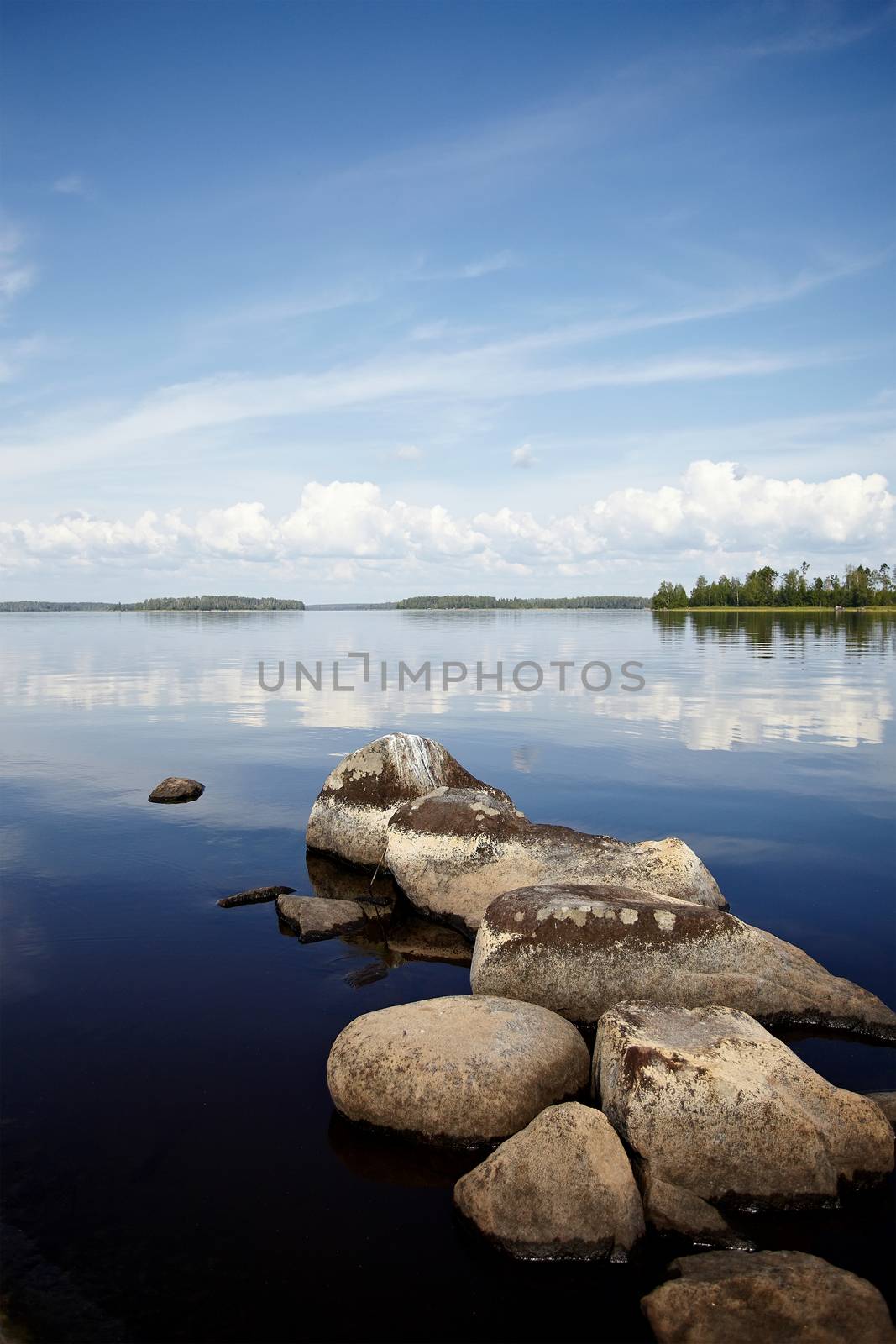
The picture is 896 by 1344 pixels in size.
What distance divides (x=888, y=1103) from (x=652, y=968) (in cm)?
247

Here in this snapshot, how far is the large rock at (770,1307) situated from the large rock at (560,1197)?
0.59 metres

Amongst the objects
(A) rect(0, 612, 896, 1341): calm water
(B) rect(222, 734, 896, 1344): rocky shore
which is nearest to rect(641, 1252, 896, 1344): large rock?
(B) rect(222, 734, 896, 1344): rocky shore

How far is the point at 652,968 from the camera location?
31.6ft

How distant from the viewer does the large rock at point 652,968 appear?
31.6ft

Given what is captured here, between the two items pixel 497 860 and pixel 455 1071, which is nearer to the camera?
pixel 455 1071

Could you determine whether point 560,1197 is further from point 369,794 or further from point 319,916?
point 369,794

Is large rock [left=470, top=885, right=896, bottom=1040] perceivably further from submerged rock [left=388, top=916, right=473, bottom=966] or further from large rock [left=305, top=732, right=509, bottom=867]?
large rock [left=305, top=732, right=509, bottom=867]

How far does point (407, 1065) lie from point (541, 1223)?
178 cm

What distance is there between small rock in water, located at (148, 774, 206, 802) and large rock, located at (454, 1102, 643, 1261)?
14.8 metres

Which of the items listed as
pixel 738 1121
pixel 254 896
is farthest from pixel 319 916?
pixel 738 1121

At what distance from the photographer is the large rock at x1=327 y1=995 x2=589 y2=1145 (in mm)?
7633

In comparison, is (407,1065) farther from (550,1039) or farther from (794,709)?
(794,709)

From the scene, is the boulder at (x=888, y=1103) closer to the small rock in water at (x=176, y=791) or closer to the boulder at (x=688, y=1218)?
the boulder at (x=688, y=1218)

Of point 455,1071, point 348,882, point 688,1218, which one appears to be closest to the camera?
point 688,1218
